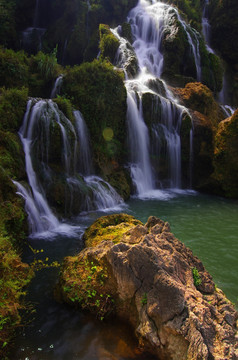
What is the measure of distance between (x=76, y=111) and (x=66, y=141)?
6.82ft

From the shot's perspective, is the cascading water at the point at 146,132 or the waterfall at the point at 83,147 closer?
the waterfall at the point at 83,147

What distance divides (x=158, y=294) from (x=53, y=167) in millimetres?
7041

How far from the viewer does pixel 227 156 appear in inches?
570

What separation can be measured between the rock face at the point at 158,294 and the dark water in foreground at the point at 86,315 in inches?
10.3

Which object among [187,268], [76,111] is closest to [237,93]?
[76,111]

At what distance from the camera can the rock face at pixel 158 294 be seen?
3208mm

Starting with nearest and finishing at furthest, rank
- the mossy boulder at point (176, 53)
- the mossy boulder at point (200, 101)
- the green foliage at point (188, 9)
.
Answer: the mossy boulder at point (200, 101)
the mossy boulder at point (176, 53)
the green foliage at point (188, 9)

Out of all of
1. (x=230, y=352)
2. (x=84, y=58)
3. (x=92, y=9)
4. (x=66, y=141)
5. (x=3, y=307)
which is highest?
(x=92, y=9)

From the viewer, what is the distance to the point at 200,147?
1562 centimetres

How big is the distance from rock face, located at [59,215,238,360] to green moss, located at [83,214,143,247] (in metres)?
0.99

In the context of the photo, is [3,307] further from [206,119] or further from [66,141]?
[206,119]

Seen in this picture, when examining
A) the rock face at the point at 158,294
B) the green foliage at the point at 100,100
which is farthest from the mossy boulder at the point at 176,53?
the rock face at the point at 158,294

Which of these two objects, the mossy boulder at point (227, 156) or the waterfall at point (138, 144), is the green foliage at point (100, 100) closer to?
the waterfall at point (138, 144)

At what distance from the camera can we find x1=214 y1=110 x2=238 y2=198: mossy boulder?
46.5ft
